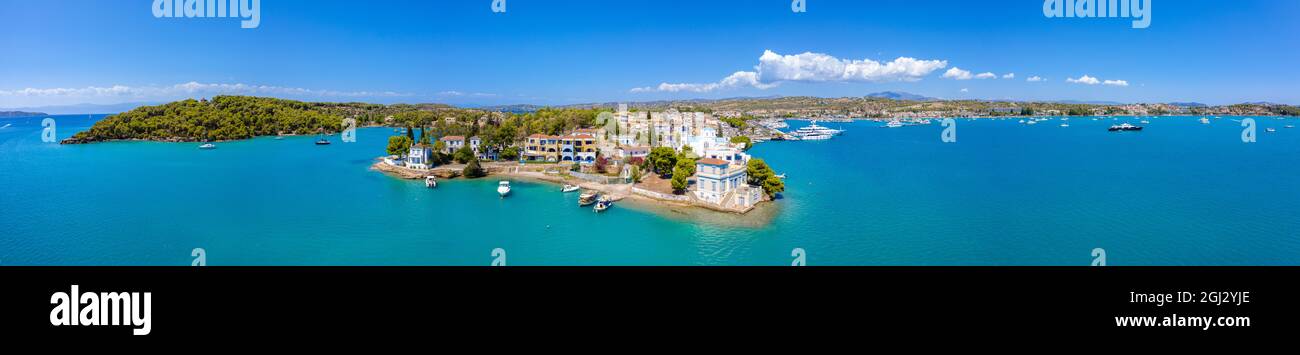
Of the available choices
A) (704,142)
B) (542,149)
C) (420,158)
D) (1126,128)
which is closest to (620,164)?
(704,142)

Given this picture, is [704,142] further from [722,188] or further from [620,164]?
[722,188]

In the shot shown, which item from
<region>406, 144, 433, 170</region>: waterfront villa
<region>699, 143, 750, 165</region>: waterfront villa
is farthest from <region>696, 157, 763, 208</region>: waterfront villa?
<region>406, 144, 433, 170</region>: waterfront villa

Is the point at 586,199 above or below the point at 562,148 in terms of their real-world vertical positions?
below

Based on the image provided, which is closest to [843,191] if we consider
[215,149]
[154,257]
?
[154,257]

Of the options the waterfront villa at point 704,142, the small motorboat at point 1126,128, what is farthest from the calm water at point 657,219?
the small motorboat at point 1126,128
